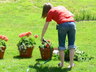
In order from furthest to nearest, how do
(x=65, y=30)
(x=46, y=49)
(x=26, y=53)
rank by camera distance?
(x=26, y=53)
(x=46, y=49)
(x=65, y=30)

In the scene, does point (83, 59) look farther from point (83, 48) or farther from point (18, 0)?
point (18, 0)

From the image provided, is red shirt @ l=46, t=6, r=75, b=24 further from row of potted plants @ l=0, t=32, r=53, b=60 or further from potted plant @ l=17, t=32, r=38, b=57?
potted plant @ l=17, t=32, r=38, b=57

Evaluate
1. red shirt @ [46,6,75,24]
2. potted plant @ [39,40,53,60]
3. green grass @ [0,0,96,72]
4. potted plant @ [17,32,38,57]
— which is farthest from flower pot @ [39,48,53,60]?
red shirt @ [46,6,75,24]

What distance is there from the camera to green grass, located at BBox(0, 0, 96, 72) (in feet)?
28.5

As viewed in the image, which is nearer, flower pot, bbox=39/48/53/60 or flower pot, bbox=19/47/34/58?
flower pot, bbox=39/48/53/60

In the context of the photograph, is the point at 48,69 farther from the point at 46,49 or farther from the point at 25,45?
the point at 25,45

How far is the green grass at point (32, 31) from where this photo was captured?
8.70 meters

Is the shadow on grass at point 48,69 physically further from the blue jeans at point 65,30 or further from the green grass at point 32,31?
the blue jeans at point 65,30

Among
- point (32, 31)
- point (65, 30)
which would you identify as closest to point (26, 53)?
point (65, 30)

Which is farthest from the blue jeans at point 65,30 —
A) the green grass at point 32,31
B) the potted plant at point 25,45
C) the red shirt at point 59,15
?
the potted plant at point 25,45

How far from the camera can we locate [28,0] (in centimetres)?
2742

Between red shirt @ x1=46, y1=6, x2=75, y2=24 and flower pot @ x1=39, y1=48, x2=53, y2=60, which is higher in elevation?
red shirt @ x1=46, y1=6, x2=75, y2=24

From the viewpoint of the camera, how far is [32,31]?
642 inches

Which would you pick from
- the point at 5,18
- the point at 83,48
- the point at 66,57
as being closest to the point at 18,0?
the point at 5,18
